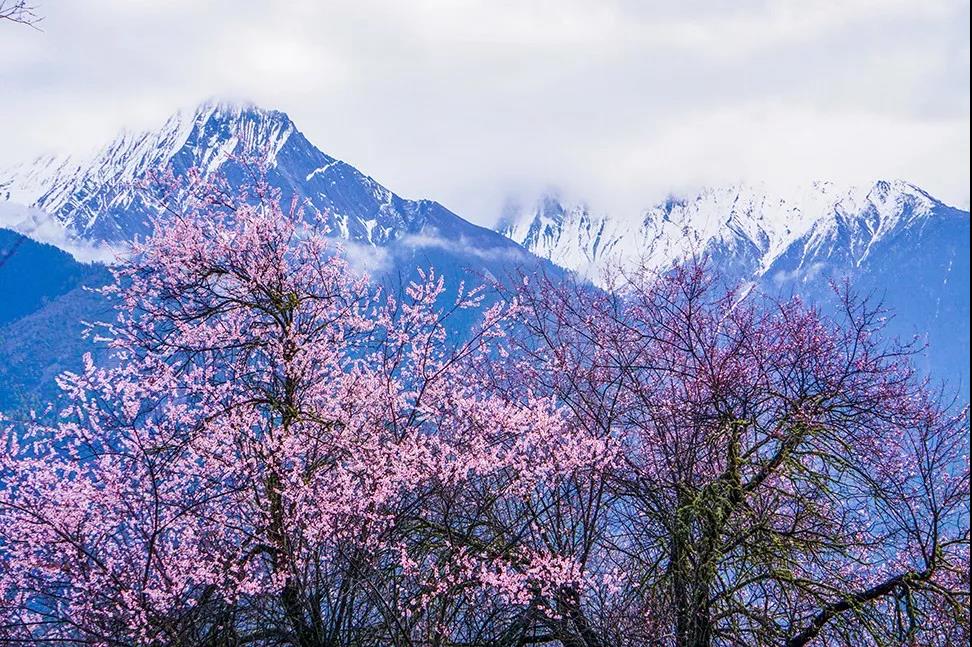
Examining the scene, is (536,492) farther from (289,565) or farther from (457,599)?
(289,565)

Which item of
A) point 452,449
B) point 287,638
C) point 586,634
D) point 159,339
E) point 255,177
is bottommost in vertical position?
point 287,638

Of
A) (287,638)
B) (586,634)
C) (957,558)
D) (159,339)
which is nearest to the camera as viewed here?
(287,638)

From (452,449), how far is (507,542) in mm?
1361

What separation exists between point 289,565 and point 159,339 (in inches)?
135

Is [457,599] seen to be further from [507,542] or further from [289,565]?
[289,565]

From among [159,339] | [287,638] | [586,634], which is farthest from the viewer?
[159,339]

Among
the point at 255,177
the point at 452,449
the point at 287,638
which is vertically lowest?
the point at 287,638

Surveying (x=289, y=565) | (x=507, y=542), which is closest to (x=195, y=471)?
(x=289, y=565)

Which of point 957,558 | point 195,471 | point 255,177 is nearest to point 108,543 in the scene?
point 195,471

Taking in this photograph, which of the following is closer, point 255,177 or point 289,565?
point 289,565

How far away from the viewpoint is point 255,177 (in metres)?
11.9

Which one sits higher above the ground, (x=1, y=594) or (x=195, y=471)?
(x=195, y=471)

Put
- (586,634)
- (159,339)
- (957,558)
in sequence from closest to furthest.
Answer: (586,634) → (159,339) → (957,558)

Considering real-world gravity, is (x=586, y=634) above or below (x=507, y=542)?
below
